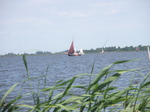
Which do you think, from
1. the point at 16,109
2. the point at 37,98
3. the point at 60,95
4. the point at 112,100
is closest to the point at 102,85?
the point at 112,100

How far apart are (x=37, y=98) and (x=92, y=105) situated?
49 centimetres

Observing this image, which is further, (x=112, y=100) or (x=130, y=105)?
(x=130, y=105)

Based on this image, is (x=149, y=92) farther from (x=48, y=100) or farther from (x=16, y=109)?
(x=16, y=109)

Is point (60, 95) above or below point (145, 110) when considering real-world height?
above

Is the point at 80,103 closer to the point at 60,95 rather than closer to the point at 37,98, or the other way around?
the point at 60,95

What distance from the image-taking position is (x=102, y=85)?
2133mm

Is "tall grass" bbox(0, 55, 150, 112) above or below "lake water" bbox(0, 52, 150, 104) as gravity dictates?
above

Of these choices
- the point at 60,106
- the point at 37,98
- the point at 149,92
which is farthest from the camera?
the point at 149,92

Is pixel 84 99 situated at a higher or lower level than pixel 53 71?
higher

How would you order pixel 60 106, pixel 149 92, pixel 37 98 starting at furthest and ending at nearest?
pixel 149 92, pixel 37 98, pixel 60 106

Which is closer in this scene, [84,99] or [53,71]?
[84,99]

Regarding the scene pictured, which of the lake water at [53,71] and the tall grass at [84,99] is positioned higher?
the tall grass at [84,99]

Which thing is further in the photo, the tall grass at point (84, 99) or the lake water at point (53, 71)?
the lake water at point (53, 71)

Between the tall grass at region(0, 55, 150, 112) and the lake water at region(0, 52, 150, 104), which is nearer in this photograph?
the tall grass at region(0, 55, 150, 112)
